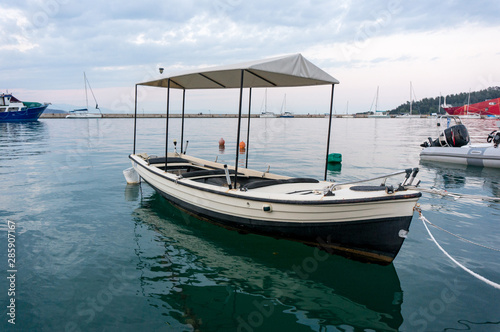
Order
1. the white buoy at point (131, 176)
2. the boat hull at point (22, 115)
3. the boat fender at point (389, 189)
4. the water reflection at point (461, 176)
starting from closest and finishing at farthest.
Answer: the boat fender at point (389, 189) < the white buoy at point (131, 176) < the water reflection at point (461, 176) < the boat hull at point (22, 115)

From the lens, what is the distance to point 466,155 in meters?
18.7

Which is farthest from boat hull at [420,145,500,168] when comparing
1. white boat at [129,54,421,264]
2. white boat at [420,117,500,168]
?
white boat at [129,54,421,264]

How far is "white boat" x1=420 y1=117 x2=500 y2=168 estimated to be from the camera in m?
17.8

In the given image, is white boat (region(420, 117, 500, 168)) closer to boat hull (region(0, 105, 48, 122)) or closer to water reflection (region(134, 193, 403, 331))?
water reflection (region(134, 193, 403, 331))

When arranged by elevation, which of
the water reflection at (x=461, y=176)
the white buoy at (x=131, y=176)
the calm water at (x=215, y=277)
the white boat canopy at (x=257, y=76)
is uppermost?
the white boat canopy at (x=257, y=76)

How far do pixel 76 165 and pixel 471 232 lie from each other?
57.1 ft

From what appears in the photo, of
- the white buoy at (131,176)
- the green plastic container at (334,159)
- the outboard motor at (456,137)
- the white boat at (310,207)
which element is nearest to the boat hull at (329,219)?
the white boat at (310,207)

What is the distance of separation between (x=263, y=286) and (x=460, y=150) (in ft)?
61.1

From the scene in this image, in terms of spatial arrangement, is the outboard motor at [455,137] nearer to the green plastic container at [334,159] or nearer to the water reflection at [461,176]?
the water reflection at [461,176]

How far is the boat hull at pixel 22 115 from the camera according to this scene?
5713 centimetres

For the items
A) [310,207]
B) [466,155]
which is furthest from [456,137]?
[310,207]

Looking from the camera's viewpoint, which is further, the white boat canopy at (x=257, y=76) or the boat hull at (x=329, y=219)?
the white boat canopy at (x=257, y=76)

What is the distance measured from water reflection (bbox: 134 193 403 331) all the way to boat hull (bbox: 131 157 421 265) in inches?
16.3

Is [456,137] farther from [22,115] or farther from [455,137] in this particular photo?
[22,115]
